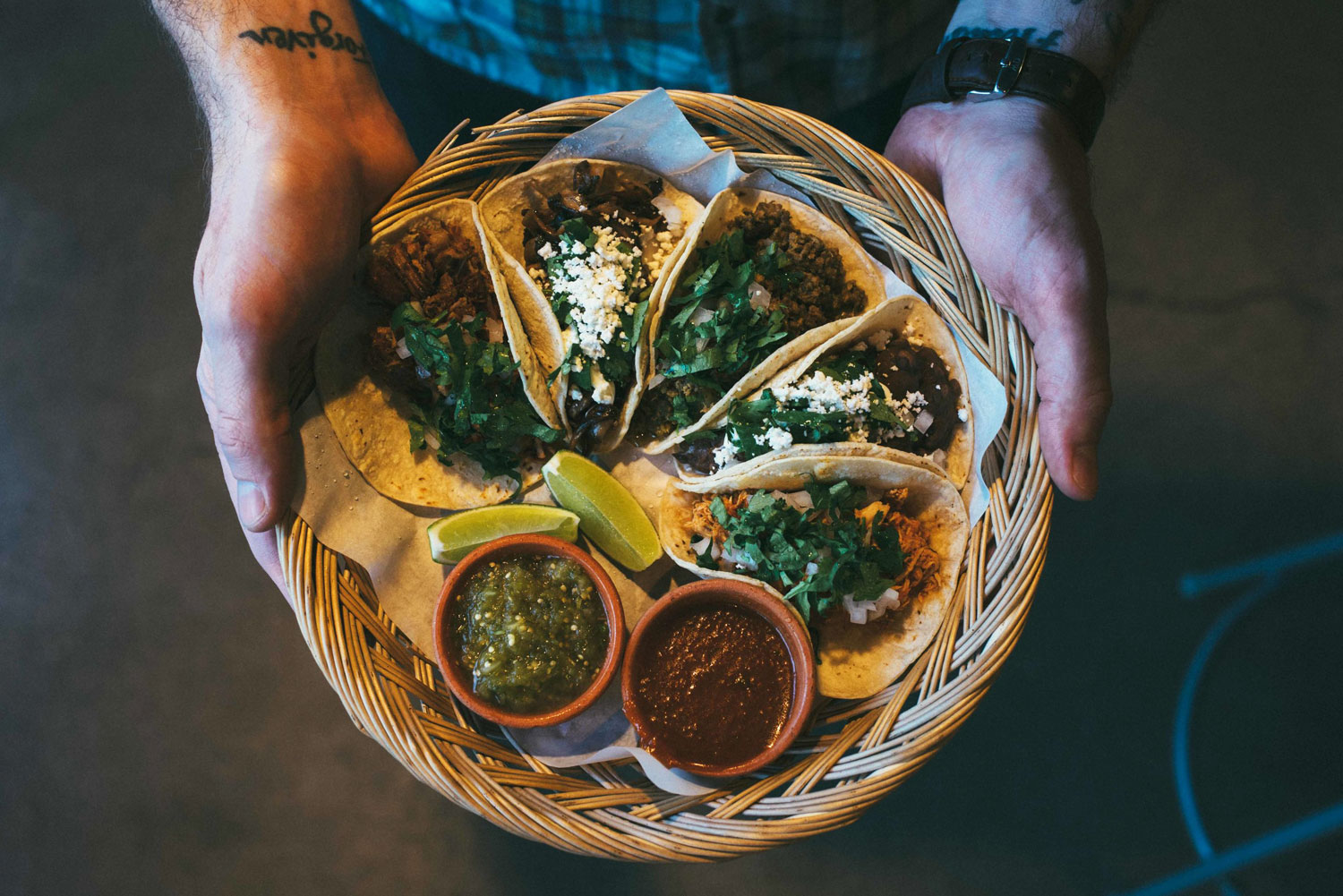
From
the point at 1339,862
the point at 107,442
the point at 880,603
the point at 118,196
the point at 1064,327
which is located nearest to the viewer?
the point at 1064,327

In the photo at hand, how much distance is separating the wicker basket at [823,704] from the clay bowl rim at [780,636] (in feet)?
0.37

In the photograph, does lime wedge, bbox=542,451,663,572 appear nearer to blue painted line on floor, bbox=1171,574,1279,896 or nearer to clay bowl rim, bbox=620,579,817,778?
clay bowl rim, bbox=620,579,817,778

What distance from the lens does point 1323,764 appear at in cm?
355

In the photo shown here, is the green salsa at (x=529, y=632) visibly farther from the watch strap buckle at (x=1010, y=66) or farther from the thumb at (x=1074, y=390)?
the watch strap buckle at (x=1010, y=66)

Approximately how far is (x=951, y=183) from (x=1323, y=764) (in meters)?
3.10

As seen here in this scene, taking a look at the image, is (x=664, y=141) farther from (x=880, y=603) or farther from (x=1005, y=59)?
(x=880, y=603)

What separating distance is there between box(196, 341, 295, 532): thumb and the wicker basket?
0.36ft

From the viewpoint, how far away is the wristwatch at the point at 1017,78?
2361 millimetres

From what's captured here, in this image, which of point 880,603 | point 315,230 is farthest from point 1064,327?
point 315,230

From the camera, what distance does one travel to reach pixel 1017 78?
7.82 feet

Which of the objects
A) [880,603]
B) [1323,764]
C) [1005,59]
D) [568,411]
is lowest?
[1323,764]

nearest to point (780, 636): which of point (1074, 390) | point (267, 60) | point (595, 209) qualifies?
point (1074, 390)

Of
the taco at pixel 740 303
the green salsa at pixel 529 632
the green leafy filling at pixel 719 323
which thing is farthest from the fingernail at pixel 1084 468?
the green salsa at pixel 529 632

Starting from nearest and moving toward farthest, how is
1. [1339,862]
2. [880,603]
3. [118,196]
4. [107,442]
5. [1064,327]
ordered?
[1064,327], [880,603], [1339,862], [107,442], [118,196]
